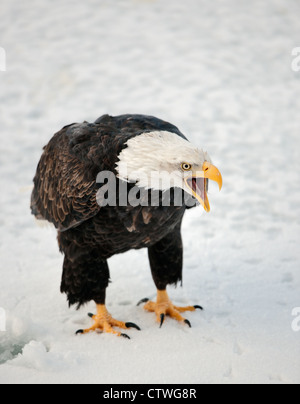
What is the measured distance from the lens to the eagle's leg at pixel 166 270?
357 cm

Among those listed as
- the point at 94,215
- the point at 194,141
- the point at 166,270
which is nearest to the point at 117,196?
the point at 94,215

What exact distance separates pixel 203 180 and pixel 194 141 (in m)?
3.86

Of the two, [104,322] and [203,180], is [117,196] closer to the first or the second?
[203,180]

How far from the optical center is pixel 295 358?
10.3 ft

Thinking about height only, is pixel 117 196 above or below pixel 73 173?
below

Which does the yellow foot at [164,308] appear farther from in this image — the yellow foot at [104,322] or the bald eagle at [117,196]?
the yellow foot at [104,322]

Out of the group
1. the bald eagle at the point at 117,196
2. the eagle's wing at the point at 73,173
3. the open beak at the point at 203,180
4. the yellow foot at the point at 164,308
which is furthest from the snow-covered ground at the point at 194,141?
the open beak at the point at 203,180

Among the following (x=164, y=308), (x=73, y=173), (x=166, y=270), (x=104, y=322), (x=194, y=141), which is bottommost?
(x=104, y=322)

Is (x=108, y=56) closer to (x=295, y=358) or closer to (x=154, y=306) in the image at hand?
(x=154, y=306)

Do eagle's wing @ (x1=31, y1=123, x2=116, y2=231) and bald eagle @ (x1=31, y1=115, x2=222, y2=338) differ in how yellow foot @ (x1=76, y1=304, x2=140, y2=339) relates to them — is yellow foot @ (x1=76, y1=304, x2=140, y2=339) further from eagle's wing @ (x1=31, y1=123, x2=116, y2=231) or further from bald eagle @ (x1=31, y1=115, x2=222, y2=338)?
eagle's wing @ (x1=31, y1=123, x2=116, y2=231)

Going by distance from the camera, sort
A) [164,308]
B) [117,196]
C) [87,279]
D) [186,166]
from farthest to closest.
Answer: [164,308] → [87,279] → [117,196] → [186,166]

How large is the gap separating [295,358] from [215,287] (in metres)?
1.04

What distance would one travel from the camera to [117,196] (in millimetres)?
2971

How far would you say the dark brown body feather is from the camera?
304 centimetres
